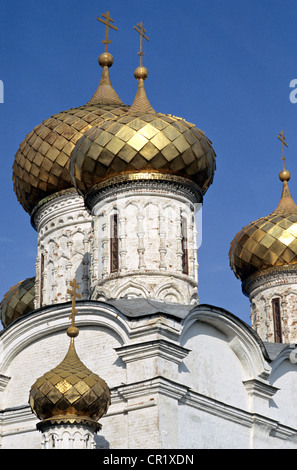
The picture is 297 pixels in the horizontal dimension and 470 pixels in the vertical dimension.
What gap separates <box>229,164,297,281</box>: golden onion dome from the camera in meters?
16.2

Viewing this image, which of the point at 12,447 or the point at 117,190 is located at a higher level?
the point at 117,190

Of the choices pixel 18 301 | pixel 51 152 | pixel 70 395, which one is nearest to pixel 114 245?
pixel 51 152

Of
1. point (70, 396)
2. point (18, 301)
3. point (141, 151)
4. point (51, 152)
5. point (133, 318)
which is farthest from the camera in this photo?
point (18, 301)

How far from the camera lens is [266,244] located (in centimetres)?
1636

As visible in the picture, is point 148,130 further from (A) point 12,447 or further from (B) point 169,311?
(A) point 12,447

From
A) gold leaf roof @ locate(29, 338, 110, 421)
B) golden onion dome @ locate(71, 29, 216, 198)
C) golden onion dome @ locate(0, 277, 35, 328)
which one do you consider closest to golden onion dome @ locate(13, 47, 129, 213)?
golden onion dome @ locate(71, 29, 216, 198)

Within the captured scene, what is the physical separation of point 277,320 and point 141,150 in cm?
416

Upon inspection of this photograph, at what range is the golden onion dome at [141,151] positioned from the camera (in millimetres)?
13391

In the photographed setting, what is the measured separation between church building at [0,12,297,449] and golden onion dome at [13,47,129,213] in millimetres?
22

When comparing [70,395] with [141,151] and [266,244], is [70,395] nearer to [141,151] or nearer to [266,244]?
[141,151]

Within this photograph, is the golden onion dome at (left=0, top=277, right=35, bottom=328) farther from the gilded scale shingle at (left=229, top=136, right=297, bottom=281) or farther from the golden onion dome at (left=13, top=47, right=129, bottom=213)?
the gilded scale shingle at (left=229, top=136, right=297, bottom=281)
